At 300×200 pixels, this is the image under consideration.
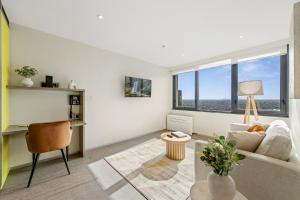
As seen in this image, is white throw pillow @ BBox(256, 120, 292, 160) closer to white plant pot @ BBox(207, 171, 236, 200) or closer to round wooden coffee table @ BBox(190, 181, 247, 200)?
round wooden coffee table @ BBox(190, 181, 247, 200)

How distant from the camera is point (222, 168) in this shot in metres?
0.94

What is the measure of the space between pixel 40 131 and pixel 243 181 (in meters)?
2.58

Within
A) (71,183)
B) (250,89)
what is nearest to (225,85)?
(250,89)

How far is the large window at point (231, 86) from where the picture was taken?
3140 mm

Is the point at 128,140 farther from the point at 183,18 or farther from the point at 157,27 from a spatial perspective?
the point at 183,18

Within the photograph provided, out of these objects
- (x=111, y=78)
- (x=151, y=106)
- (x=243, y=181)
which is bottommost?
(x=243, y=181)

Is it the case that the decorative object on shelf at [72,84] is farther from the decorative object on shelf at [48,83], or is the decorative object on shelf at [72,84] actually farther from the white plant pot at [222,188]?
the white plant pot at [222,188]

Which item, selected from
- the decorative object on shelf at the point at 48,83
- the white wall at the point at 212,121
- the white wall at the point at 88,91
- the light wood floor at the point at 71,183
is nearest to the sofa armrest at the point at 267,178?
the light wood floor at the point at 71,183

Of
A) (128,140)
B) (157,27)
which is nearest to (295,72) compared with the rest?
(157,27)

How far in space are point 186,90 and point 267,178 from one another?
411cm

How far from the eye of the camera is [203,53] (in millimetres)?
3777

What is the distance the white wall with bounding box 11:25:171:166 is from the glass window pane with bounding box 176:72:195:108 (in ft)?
3.23

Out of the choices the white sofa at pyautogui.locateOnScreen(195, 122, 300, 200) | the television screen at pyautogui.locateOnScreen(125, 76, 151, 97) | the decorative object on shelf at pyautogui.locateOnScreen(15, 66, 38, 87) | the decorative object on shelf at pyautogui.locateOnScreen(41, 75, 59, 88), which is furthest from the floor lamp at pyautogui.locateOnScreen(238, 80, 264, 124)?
the decorative object on shelf at pyautogui.locateOnScreen(15, 66, 38, 87)

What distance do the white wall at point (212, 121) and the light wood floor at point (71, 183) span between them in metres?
3.15
